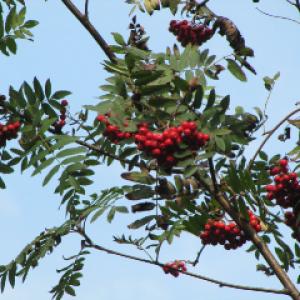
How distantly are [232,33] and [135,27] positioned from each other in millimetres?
783

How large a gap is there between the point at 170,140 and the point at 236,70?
1314 millimetres

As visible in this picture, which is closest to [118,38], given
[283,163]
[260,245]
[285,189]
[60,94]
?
[60,94]

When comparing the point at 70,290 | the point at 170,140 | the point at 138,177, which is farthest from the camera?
the point at 70,290

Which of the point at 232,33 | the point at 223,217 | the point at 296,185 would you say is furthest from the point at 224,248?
the point at 232,33

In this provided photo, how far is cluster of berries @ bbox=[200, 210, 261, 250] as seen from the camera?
14.8 ft

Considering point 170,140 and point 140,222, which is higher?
point 170,140

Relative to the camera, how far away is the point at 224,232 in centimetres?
450

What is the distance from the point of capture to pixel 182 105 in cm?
389

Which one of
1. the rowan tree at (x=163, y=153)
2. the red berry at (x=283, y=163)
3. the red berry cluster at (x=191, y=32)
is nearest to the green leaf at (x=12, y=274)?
the rowan tree at (x=163, y=153)

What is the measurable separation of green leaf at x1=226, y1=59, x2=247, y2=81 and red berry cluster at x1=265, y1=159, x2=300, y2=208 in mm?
808

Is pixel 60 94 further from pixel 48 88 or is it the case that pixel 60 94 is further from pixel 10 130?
pixel 10 130

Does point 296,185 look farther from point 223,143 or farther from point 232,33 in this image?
point 232,33

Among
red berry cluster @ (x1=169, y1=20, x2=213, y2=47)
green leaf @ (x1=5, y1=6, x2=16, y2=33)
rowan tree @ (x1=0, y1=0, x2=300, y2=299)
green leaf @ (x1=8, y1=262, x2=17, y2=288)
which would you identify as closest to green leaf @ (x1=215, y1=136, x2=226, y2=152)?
rowan tree @ (x1=0, y1=0, x2=300, y2=299)

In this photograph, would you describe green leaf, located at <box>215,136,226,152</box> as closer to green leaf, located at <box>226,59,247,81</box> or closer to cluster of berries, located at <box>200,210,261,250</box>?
cluster of berries, located at <box>200,210,261,250</box>
